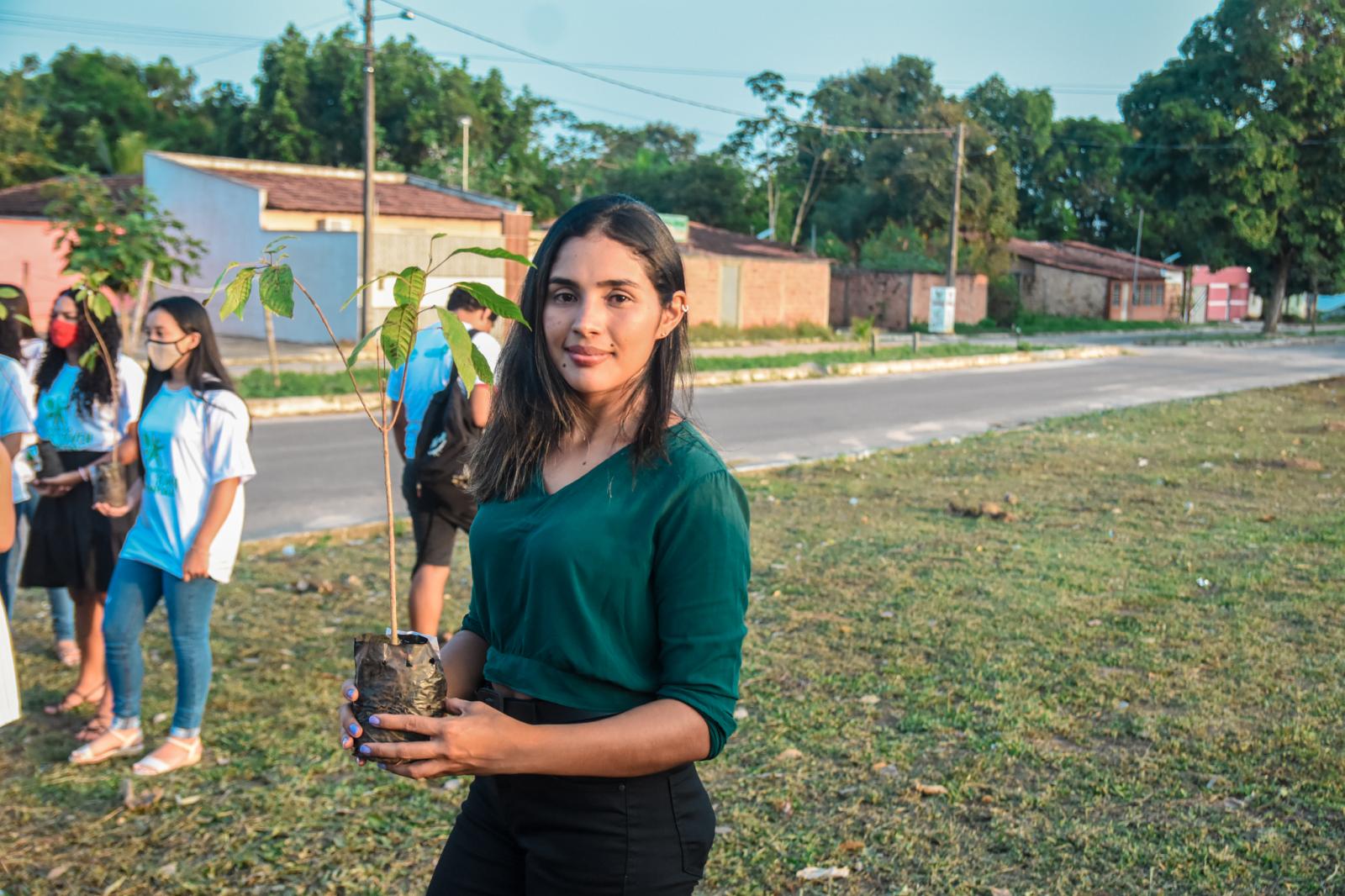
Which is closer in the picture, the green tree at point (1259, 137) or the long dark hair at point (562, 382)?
the long dark hair at point (562, 382)

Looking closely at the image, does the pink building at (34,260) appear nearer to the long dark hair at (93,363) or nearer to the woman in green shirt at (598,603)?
the long dark hair at (93,363)

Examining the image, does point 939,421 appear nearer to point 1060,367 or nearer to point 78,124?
point 1060,367

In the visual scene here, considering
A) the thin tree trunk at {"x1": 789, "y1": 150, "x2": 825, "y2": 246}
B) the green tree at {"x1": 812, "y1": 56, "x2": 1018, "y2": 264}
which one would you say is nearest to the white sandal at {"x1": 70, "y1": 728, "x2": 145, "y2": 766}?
the green tree at {"x1": 812, "y1": 56, "x2": 1018, "y2": 264}

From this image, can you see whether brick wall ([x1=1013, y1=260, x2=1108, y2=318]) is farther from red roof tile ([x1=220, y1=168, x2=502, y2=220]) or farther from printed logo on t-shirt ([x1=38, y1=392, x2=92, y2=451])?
printed logo on t-shirt ([x1=38, y1=392, x2=92, y2=451])

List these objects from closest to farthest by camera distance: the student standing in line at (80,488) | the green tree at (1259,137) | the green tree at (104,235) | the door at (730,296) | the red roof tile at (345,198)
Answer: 1. the student standing in line at (80,488)
2. the green tree at (104,235)
3. the red roof tile at (345,198)
4. the door at (730,296)
5. the green tree at (1259,137)

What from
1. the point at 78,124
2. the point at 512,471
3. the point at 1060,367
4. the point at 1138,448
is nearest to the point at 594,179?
the point at 78,124

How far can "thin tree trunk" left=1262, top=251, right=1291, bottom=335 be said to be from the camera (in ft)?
146

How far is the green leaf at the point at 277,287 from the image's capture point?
201 cm

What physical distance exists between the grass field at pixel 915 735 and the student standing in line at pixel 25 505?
0.70 feet

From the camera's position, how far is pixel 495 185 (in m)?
41.6

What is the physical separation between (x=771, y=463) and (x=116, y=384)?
811 cm

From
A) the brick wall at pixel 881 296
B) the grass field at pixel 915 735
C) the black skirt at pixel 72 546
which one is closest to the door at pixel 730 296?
the brick wall at pixel 881 296

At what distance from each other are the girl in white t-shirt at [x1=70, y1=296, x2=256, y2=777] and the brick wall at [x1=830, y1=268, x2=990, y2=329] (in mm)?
41236

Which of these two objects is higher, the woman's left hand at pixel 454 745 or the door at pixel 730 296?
the door at pixel 730 296
